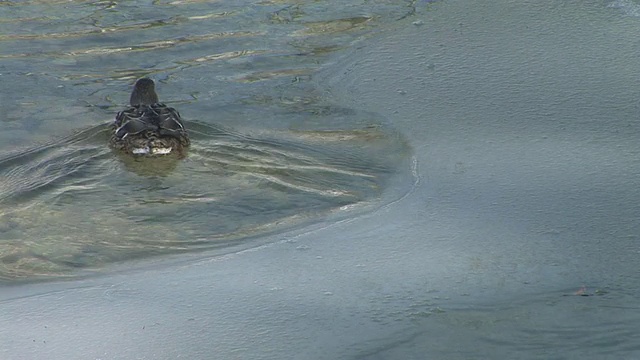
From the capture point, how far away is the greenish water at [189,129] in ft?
20.1

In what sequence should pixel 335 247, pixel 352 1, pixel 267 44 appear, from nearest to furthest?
pixel 335 247 < pixel 267 44 < pixel 352 1

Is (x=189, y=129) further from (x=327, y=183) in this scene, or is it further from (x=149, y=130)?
(x=327, y=183)

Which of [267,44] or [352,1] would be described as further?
[352,1]

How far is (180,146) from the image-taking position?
24.0ft

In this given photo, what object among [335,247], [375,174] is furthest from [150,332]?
[375,174]

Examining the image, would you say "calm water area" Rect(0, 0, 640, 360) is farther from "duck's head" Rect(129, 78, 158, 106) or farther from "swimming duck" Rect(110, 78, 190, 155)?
"duck's head" Rect(129, 78, 158, 106)

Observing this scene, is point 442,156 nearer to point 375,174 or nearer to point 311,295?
point 375,174

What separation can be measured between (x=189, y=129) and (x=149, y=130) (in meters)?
0.31

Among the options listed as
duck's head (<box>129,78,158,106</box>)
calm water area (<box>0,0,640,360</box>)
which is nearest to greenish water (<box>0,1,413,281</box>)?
calm water area (<box>0,0,640,360</box>)

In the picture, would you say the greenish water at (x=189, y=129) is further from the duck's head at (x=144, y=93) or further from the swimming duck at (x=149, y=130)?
the duck's head at (x=144, y=93)

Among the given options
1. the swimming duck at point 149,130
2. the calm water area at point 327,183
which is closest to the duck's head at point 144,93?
the swimming duck at point 149,130

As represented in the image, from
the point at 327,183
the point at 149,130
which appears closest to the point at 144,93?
the point at 149,130

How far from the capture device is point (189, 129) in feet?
25.1

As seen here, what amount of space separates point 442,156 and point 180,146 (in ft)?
5.92
